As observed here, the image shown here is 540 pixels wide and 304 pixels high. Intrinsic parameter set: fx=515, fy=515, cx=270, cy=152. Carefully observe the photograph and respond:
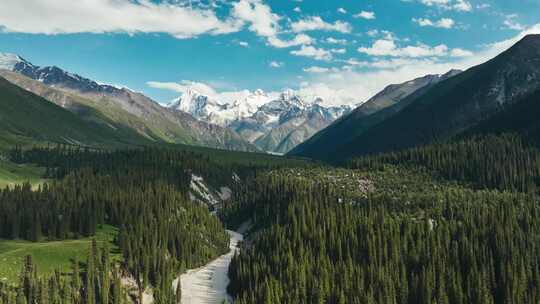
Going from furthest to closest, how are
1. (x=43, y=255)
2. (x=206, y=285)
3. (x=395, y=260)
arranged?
(x=206, y=285)
(x=395, y=260)
(x=43, y=255)

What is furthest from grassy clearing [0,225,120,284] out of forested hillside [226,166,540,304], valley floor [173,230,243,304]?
forested hillside [226,166,540,304]

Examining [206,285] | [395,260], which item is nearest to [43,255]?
[206,285]

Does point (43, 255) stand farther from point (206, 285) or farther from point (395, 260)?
point (395, 260)

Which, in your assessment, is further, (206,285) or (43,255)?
(206,285)

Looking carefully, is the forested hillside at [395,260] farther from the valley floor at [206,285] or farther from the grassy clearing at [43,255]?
the grassy clearing at [43,255]

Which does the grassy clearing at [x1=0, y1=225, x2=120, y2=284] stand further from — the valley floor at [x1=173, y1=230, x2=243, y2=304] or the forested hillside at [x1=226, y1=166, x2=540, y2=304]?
the forested hillside at [x1=226, y1=166, x2=540, y2=304]

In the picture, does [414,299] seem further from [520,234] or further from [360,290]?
[520,234]
